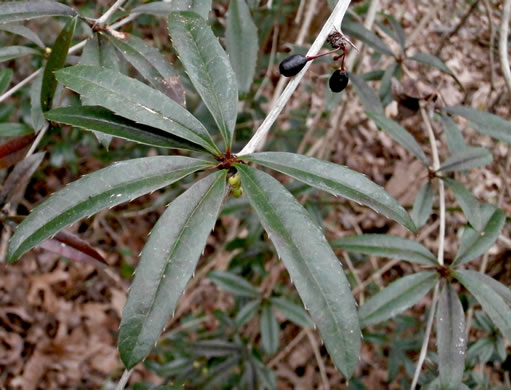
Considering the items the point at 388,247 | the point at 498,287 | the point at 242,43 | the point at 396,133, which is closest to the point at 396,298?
the point at 388,247

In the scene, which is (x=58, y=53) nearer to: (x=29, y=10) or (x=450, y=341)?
(x=29, y=10)

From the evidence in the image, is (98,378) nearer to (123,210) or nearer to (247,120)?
(123,210)

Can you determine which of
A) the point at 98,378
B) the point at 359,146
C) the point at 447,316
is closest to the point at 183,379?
the point at 98,378

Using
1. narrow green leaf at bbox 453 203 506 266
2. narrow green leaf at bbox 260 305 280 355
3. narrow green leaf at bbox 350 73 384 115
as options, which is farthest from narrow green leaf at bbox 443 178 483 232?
narrow green leaf at bbox 260 305 280 355

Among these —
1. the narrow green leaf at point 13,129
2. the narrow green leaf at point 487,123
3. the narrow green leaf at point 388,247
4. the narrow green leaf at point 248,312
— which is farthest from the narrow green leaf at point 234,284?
the narrow green leaf at point 487,123

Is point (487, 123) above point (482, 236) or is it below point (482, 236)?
above

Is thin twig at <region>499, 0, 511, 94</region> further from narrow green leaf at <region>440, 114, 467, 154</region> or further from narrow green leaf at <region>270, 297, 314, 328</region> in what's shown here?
narrow green leaf at <region>270, 297, 314, 328</region>

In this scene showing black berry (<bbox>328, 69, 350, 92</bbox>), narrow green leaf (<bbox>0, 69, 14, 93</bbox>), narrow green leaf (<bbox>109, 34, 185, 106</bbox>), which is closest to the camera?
black berry (<bbox>328, 69, 350, 92</bbox>)
